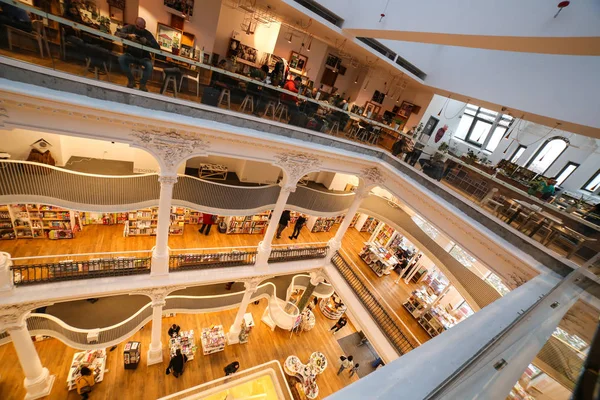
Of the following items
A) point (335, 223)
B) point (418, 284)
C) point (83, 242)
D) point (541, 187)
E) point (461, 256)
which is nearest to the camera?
point (541, 187)

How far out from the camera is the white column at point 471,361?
71 cm

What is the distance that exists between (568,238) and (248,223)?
8.73m

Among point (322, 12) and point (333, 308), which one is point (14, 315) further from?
point (333, 308)

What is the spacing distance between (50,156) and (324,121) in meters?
6.93

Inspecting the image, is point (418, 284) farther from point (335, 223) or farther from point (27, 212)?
point (27, 212)

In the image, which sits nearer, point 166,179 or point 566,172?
point 166,179

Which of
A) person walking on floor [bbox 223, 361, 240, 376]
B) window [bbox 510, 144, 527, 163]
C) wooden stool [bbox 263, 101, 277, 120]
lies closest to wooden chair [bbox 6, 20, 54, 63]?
wooden stool [bbox 263, 101, 277, 120]

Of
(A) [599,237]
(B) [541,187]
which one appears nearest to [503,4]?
(A) [599,237]

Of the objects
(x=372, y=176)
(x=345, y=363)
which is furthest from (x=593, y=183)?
(x=345, y=363)

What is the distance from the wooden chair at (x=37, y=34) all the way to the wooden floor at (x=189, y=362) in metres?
7.65

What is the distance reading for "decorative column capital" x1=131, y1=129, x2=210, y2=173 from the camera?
507 centimetres

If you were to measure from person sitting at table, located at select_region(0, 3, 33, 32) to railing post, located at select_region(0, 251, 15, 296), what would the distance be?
155 inches

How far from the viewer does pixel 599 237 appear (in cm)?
421

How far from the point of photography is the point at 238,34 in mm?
8602
